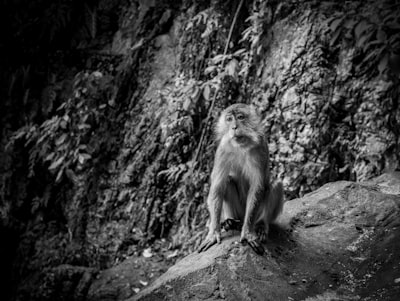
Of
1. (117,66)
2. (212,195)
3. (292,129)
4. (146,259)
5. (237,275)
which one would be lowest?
(146,259)

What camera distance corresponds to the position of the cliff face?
216 inches

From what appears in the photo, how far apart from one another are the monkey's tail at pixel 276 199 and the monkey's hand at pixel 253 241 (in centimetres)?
37

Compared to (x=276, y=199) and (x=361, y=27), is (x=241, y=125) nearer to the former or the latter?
(x=276, y=199)

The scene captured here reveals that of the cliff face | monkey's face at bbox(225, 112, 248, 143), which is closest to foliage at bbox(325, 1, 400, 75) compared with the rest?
the cliff face

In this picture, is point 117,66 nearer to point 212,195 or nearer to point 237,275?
point 212,195

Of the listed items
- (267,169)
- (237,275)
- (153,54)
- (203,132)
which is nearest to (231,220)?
(267,169)

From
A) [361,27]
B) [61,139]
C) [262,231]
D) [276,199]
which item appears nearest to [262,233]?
[262,231]

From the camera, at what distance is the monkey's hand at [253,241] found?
11.6ft

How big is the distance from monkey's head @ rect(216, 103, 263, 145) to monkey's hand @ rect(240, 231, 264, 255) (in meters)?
0.78

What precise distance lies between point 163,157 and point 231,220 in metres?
3.05

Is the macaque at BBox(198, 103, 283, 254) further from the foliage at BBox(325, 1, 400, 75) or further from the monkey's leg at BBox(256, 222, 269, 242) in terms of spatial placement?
the foliage at BBox(325, 1, 400, 75)

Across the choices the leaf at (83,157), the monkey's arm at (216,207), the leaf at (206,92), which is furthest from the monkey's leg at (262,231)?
the leaf at (83,157)

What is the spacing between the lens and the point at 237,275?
3.26 meters

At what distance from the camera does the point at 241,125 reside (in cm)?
377
